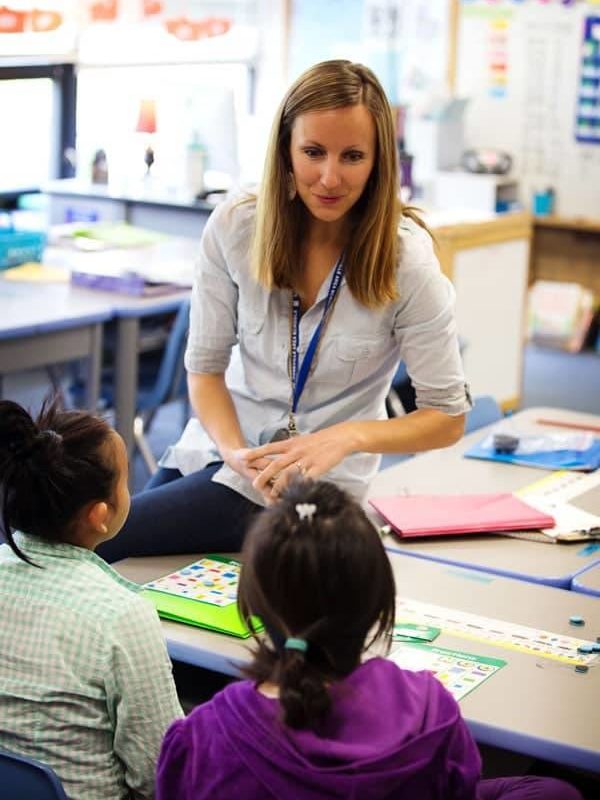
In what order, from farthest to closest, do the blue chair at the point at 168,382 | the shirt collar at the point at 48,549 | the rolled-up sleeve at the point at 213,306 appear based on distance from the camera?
the blue chair at the point at 168,382 → the rolled-up sleeve at the point at 213,306 → the shirt collar at the point at 48,549

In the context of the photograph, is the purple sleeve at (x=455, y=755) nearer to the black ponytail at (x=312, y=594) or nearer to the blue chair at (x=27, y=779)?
the black ponytail at (x=312, y=594)

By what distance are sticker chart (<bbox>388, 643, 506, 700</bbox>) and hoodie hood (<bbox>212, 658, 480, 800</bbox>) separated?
279 mm

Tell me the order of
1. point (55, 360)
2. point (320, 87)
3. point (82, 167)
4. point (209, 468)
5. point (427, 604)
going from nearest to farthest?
point (427, 604)
point (320, 87)
point (209, 468)
point (55, 360)
point (82, 167)

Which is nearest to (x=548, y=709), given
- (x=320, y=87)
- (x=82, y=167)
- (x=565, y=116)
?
(x=320, y=87)

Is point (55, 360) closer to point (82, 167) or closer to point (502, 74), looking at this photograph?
point (82, 167)

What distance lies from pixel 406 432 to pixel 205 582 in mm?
498

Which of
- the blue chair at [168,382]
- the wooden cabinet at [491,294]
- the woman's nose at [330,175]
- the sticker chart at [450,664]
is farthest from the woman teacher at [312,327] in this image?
the wooden cabinet at [491,294]

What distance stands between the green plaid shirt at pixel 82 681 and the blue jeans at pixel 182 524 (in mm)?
538

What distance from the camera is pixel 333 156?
89.0 inches

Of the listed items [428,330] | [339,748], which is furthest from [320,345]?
[339,748]

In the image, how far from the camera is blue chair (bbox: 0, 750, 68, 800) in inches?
56.5

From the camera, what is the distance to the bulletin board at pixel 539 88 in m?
6.59

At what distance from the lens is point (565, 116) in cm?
668

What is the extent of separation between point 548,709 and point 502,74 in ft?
18.2
